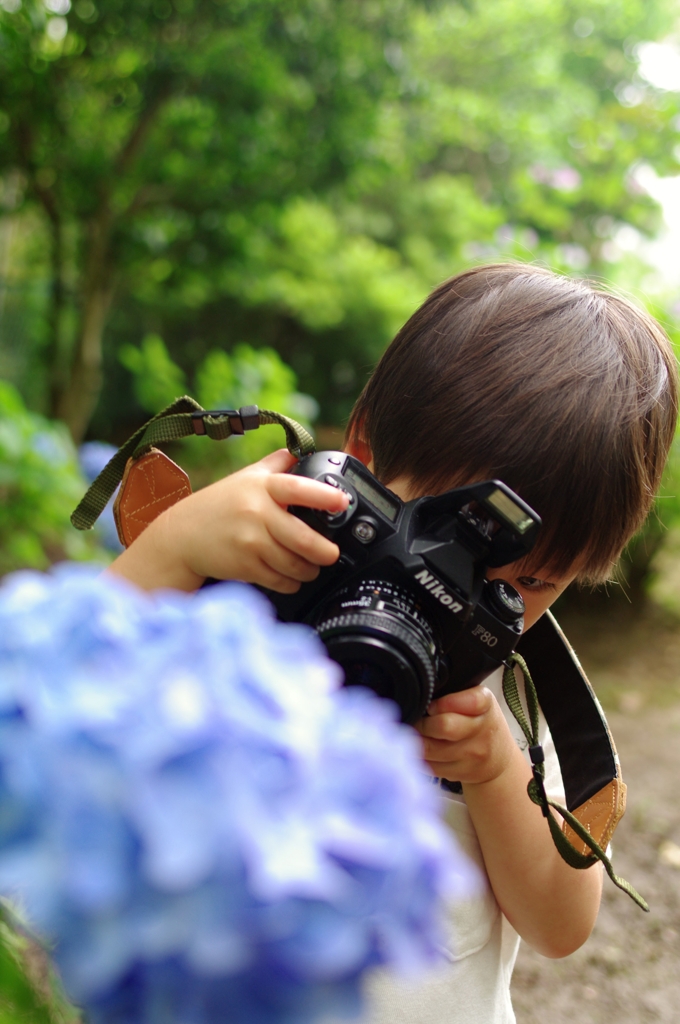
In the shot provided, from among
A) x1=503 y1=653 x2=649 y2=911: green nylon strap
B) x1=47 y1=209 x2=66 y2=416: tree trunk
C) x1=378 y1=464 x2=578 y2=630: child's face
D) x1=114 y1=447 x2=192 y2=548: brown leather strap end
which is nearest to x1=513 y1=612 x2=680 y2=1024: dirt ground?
x1=503 y1=653 x2=649 y2=911: green nylon strap

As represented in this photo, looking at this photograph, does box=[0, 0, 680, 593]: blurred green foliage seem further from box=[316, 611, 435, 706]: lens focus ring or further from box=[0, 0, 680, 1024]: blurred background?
box=[316, 611, 435, 706]: lens focus ring

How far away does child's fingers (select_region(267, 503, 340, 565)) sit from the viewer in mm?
570

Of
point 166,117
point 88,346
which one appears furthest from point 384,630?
point 88,346

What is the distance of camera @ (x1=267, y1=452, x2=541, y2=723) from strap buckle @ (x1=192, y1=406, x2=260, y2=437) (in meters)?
0.11

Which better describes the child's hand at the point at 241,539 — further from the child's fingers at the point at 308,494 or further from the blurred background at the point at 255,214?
the blurred background at the point at 255,214

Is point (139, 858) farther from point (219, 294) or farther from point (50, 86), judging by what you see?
point (219, 294)

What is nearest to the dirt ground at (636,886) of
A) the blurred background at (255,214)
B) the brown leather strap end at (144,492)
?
the blurred background at (255,214)

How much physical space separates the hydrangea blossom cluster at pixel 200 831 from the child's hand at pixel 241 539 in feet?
1.05

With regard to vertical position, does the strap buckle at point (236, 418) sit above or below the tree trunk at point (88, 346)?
above

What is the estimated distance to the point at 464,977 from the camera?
77 cm

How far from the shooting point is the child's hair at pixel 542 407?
0.68 meters

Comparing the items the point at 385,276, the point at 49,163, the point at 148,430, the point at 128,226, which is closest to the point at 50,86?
the point at 49,163

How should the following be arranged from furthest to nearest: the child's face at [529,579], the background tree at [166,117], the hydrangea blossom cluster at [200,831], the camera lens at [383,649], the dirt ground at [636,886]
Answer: the background tree at [166,117] < the dirt ground at [636,886] < the child's face at [529,579] < the camera lens at [383,649] < the hydrangea blossom cluster at [200,831]

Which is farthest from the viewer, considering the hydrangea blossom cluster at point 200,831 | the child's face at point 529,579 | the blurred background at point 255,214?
the blurred background at point 255,214
